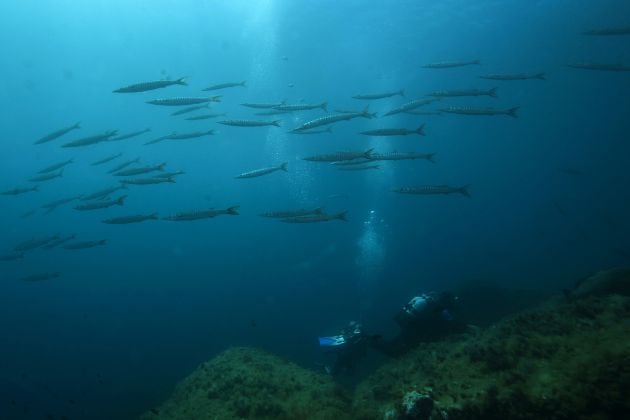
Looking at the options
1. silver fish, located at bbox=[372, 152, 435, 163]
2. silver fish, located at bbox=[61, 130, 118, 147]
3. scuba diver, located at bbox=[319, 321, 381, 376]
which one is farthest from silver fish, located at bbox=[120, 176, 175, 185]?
scuba diver, located at bbox=[319, 321, 381, 376]

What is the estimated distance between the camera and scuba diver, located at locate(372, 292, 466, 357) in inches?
312

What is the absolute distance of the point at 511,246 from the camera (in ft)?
132

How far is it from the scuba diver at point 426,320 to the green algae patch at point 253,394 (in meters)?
1.88

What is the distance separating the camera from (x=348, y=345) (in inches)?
359

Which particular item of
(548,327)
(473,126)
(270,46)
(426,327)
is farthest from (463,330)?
(473,126)

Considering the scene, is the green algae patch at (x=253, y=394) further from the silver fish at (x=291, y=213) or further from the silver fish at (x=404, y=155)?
the silver fish at (x=404, y=155)

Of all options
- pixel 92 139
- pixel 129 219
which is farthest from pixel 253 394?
pixel 92 139

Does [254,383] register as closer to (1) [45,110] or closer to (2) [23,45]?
(2) [23,45]

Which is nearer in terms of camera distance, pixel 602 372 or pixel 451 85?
pixel 602 372

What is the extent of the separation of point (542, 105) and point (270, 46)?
61.3 metres

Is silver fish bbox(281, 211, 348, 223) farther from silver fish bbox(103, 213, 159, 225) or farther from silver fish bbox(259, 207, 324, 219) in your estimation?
silver fish bbox(103, 213, 159, 225)

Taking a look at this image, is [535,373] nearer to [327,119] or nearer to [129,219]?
[327,119]

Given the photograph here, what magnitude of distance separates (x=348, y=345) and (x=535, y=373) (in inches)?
201

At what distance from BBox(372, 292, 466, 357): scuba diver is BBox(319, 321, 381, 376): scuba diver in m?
0.77
